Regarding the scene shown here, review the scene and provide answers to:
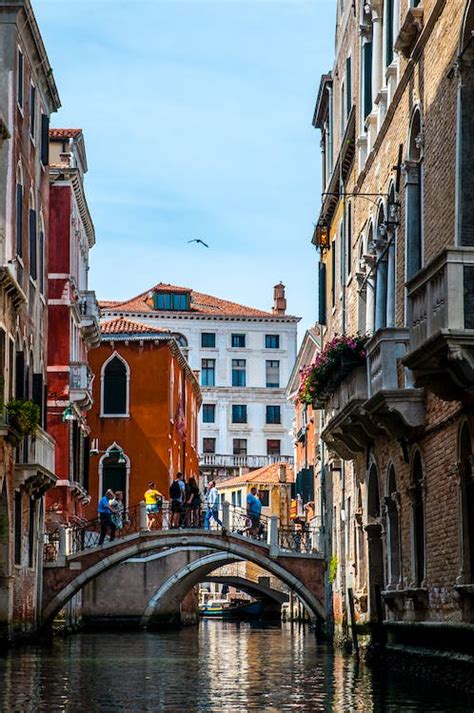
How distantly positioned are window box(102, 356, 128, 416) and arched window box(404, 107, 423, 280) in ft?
86.2

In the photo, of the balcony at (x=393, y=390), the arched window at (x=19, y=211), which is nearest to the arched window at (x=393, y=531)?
the balcony at (x=393, y=390)

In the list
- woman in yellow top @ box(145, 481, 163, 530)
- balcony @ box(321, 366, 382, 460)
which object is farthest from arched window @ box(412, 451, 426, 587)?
woman in yellow top @ box(145, 481, 163, 530)

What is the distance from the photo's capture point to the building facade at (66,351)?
112ft

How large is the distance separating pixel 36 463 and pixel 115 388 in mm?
17804

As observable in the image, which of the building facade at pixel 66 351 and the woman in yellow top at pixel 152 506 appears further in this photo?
the woman in yellow top at pixel 152 506

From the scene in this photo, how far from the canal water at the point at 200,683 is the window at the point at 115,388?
16.3 meters

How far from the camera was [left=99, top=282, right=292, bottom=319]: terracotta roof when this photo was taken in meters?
75.1

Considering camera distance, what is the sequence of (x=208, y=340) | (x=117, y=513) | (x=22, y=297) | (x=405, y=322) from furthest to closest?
(x=208, y=340), (x=117, y=513), (x=22, y=297), (x=405, y=322)

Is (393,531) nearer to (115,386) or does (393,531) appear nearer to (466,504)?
(466,504)

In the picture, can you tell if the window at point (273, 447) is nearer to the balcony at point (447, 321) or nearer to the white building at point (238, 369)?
the white building at point (238, 369)

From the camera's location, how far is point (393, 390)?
1700cm

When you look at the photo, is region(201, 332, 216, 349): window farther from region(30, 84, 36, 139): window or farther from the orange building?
region(30, 84, 36, 139): window

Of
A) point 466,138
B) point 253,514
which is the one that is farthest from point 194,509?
point 466,138

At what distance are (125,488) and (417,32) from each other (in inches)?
1076
